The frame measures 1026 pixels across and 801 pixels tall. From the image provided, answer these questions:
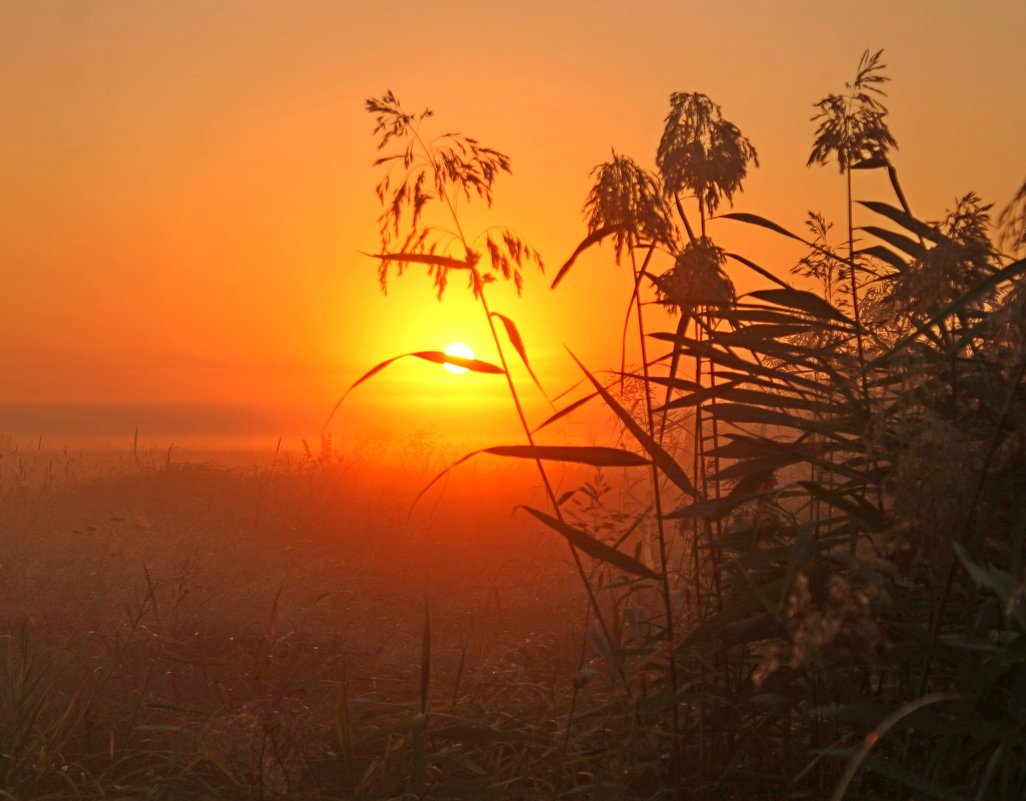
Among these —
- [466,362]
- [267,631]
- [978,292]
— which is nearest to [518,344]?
[466,362]

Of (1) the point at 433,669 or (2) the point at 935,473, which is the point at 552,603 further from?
(2) the point at 935,473

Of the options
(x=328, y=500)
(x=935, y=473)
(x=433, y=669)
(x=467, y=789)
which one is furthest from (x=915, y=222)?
(x=328, y=500)

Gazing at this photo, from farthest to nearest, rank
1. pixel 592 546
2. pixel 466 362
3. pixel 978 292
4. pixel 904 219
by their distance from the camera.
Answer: pixel 904 219 → pixel 466 362 → pixel 592 546 → pixel 978 292

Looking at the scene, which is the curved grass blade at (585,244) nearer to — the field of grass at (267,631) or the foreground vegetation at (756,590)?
the foreground vegetation at (756,590)

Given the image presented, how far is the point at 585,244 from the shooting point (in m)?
2.26

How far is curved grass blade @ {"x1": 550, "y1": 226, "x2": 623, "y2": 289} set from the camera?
2.26m

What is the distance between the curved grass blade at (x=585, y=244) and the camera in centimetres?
226

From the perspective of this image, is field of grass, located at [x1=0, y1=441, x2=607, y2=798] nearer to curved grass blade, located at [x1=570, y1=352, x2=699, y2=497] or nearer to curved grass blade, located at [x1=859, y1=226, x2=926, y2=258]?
curved grass blade, located at [x1=570, y1=352, x2=699, y2=497]

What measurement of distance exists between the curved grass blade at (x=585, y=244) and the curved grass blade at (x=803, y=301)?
47 centimetres

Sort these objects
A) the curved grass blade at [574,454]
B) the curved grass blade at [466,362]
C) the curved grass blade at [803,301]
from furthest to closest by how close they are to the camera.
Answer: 1. the curved grass blade at [803,301]
2. the curved grass blade at [466,362]
3. the curved grass blade at [574,454]

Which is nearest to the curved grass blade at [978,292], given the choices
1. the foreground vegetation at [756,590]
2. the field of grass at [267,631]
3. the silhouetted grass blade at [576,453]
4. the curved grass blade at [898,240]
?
the foreground vegetation at [756,590]

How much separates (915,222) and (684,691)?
1.34 meters

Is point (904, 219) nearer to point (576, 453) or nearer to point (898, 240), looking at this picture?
point (898, 240)

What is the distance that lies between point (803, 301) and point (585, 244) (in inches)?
24.3
